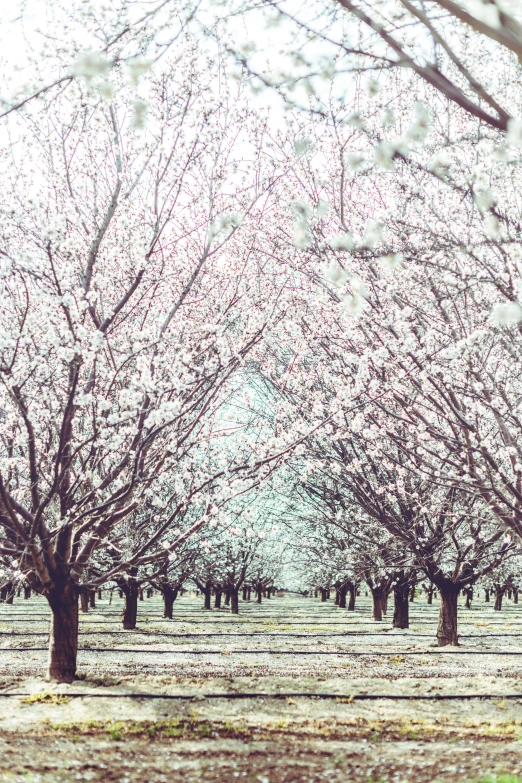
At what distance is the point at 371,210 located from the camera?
12664 millimetres

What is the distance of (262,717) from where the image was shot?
9602mm

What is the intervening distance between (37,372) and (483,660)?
12766 mm

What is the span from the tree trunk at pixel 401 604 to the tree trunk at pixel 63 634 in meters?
14.5

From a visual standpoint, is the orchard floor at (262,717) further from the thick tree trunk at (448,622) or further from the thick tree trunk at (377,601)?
the thick tree trunk at (377,601)

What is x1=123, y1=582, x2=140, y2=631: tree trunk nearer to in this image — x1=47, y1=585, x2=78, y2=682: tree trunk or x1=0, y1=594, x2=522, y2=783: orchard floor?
x1=0, y1=594, x2=522, y2=783: orchard floor

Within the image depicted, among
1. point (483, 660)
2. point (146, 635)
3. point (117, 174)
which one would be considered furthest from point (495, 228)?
point (146, 635)

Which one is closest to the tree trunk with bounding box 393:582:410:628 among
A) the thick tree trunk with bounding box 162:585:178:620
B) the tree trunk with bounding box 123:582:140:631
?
the tree trunk with bounding box 123:582:140:631

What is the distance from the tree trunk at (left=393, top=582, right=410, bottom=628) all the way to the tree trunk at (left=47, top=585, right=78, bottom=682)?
1447 cm

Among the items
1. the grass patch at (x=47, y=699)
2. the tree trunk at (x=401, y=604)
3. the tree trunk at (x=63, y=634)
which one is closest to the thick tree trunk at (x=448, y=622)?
the tree trunk at (x=401, y=604)

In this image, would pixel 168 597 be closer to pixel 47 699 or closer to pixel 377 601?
pixel 377 601

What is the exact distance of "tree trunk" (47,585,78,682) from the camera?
36.4 feet

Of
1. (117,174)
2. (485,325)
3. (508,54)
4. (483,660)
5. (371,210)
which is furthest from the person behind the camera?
(483,660)

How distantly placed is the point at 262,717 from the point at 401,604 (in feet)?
51.7

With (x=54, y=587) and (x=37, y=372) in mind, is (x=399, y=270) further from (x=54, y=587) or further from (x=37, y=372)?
(x=54, y=587)
